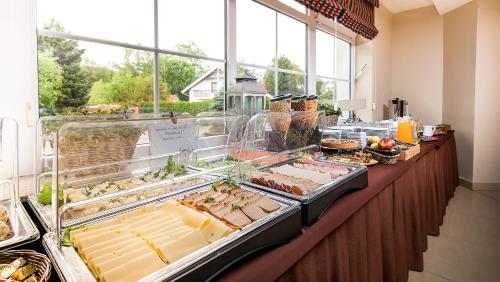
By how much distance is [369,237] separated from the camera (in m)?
1.34

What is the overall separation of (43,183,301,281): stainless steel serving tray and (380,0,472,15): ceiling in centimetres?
436

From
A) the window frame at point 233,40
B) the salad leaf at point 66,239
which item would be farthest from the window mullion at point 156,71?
the salad leaf at point 66,239

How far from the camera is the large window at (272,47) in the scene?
101 inches

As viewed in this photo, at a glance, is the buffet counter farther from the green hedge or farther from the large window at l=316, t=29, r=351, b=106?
the large window at l=316, t=29, r=351, b=106

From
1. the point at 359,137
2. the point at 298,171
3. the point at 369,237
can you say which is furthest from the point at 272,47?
the point at 369,237

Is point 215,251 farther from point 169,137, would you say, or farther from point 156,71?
point 156,71

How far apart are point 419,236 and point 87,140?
2077 millimetres

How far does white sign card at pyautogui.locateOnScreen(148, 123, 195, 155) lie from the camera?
1005mm

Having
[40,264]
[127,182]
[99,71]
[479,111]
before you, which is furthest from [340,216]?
[479,111]

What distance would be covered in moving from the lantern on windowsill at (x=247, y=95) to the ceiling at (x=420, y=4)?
3.32 metres

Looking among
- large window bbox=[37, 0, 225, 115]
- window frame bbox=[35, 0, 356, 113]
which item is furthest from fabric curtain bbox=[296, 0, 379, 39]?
large window bbox=[37, 0, 225, 115]

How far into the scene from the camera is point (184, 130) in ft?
3.60

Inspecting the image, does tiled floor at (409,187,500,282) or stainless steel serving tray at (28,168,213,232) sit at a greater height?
stainless steel serving tray at (28,168,213,232)

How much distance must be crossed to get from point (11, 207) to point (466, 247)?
2.92 m
